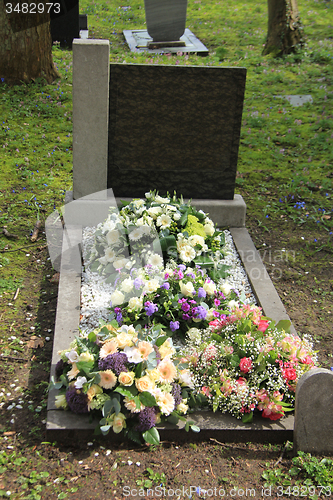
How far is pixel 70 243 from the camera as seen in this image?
4.37 meters

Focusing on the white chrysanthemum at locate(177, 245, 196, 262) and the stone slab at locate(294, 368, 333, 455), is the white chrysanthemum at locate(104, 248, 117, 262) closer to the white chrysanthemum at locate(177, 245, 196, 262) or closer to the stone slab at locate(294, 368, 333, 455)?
the white chrysanthemum at locate(177, 245, 196, 262)

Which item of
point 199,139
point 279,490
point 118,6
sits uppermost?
point 118,6

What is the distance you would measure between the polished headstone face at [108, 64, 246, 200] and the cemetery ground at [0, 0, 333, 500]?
2.92 ft

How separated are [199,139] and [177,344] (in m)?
2.25

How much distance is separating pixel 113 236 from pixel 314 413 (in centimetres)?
212

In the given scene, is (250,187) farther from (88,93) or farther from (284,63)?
(284,63)

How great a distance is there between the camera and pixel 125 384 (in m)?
2.56

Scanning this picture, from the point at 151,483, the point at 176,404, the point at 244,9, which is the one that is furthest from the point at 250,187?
the point at 244,9

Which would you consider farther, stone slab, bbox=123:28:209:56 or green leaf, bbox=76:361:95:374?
stone slab, bbox=123:28:209:56

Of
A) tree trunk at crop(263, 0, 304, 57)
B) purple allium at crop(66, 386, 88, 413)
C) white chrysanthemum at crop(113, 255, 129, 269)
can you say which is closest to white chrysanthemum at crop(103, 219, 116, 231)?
white chrysanthemum at crop(113, 255, 129, 269)

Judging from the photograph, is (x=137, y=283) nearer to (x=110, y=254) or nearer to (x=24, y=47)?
(x=110, y=254)

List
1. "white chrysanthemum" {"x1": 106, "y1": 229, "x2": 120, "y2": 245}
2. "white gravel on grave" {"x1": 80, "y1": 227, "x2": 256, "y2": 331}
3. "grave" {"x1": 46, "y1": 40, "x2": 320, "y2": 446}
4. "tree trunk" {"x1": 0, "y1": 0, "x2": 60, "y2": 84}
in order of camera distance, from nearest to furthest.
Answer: "white gravel on grave" {"x1": 80, "y1": 227, "x2": 256, "y2": 331} → "white chrysanthemum" {"x1": 106, "y1": 229, "x2": 120, "y2": 245} → "grave" {"x1": 46, "y1": 40, "x2": 320, "y2": 446} → "tree trunk" {"x1": 0, "y1": 0, "x2": 60, "y2": 84}

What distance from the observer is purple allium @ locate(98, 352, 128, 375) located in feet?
8.48

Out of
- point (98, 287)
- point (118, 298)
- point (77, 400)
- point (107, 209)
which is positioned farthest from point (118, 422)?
point (107, 209)
